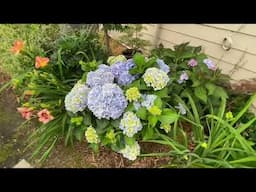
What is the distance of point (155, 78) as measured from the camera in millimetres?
1838

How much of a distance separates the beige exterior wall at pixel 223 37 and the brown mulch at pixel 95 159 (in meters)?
0.95

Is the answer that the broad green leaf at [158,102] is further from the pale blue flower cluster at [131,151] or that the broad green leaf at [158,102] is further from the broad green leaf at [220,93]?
the broad green leaf at [220,93]

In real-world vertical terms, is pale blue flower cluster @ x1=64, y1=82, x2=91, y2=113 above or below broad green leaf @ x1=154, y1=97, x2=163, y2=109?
below

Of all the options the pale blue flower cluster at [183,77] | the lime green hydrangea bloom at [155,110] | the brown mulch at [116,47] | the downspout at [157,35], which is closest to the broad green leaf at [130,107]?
the lime green hydrangea bloom at [155,110]

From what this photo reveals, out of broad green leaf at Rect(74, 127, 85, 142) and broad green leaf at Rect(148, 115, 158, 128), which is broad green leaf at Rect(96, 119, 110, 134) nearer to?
broad green leaf at Rect(74, 127, 85, 142)

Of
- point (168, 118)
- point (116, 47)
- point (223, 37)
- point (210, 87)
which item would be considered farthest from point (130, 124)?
point (116, 47)

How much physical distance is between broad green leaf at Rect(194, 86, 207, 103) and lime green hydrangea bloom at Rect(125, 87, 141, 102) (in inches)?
15.2

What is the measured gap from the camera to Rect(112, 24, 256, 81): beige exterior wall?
2447 mm

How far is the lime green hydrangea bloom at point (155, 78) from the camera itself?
1.84 meters

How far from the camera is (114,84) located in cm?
188

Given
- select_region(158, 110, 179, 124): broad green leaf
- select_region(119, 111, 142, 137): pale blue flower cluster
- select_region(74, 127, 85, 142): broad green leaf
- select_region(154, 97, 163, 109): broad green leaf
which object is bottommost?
select_region(74, 127, 85, 142): broad green leaf

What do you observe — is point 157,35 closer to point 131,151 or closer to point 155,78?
point 155,78

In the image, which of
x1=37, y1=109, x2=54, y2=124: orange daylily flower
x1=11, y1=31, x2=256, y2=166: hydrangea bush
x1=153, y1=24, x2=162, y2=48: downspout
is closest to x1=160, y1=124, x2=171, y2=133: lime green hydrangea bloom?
x1=11, y1=31, x2=256, y2=166: hydrangea bush
